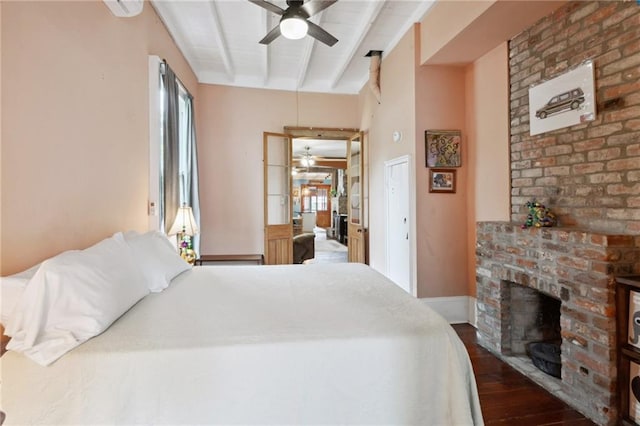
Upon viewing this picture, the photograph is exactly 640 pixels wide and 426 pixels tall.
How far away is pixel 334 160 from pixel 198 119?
6115mm

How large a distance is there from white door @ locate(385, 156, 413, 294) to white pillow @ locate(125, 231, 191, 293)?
2.40 metres

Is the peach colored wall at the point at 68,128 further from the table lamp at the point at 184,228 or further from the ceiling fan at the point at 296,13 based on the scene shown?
the ceiling fan at the point at 296,13

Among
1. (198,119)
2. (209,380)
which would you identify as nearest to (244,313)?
(209,380)

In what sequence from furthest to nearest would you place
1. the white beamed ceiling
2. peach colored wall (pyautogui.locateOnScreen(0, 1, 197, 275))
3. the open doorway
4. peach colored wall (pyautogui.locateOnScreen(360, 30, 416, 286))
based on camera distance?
the open doorway, peach colored wall (pyautogui.locateOnScreen(360, 30, 416, 286)), the white beamed ceiling, peach colored wall (pyautogui.locateOnScreen(0, 1, 197, 275))

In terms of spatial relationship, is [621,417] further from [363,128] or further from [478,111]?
[363,128]

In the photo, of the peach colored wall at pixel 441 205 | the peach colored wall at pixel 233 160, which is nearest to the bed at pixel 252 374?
the peach colored wall at pixel 441 205

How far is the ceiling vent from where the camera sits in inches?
83.8

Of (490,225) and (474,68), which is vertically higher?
(474,68)

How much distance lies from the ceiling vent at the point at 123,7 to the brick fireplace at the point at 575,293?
3.37 m

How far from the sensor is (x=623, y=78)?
6.35 feet

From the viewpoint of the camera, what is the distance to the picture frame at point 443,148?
335 centimetres

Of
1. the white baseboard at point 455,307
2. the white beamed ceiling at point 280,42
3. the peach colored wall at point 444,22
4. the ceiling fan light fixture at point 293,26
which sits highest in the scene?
the white beamed ceiling at point 280,42

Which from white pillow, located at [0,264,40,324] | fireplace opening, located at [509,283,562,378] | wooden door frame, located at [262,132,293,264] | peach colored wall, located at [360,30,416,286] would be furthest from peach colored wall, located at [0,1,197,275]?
fireplace opening, located at [509,283,562,378]

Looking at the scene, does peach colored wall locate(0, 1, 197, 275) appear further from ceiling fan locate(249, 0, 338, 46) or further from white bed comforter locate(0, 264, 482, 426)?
ceiling fan locate(249, 0, 338, 46)
